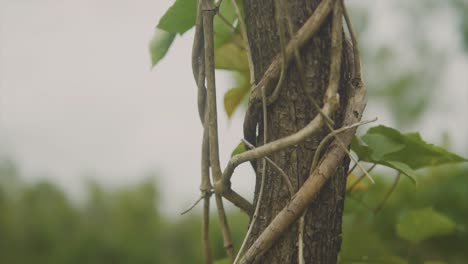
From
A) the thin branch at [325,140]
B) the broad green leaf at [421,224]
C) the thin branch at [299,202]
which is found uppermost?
the thin branch at [325,140]

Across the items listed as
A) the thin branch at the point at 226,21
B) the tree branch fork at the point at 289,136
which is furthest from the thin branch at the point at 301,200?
the thin branch at the point at 226,21

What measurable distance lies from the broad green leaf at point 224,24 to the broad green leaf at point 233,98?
0.27 feet

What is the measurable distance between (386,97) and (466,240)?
167 inches

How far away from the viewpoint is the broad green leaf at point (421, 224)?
0.90 m

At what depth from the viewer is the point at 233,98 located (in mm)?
893

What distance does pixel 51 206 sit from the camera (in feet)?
9.77

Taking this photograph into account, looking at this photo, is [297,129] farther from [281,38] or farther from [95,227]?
[95,227]

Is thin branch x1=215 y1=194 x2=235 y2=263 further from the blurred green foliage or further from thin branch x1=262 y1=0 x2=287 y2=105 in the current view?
the blurred green foliage

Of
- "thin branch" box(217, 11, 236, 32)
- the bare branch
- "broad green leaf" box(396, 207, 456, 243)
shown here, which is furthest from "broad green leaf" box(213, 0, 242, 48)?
"broad green leaf" box(396, 207, 456, 243)

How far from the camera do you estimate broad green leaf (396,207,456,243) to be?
0.90 metres

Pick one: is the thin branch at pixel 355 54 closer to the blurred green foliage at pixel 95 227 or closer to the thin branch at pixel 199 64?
the thin branch at pixel 199 64

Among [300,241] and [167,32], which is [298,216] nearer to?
[300,241]

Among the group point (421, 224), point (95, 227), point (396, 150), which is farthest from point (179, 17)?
point (95, 227)

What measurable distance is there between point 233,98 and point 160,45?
0.51ft
